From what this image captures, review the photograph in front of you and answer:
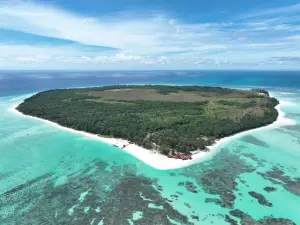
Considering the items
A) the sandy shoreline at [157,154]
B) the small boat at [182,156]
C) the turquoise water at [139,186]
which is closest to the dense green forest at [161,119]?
the small boat at [182,156]

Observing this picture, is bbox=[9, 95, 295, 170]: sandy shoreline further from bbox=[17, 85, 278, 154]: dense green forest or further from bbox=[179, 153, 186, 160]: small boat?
bbox=[17, 85, 278, 154]: dense green forest

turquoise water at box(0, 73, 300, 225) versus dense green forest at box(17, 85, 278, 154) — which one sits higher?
dense green forest at box(17, 85, 278, 154)

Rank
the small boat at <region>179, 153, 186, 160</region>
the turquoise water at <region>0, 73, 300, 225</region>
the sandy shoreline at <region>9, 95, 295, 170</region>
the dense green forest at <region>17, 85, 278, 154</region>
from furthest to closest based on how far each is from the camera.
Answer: the dense green forest at <region>17, 85, 278, 154</region>
the small boat at <region>179, 153, 186, 160</region>
the sandy shoreline at <region>9, 95, 295, 170</region>
the turquoise water at <region>0, 73, 300, 225</region>

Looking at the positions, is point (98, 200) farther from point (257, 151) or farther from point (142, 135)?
point (257, 151)

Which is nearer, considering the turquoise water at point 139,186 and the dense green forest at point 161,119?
the turquoise water at point 139,186

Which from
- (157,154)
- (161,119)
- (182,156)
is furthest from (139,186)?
(161,119)

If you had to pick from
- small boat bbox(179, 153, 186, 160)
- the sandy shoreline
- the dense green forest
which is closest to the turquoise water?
the sandy shoreline

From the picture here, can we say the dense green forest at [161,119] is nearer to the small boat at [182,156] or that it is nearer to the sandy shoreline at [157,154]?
the small boat at [182,156]

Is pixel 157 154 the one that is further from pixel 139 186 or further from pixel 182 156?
pixel 139 186

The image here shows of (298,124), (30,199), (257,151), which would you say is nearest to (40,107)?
(30,199)
